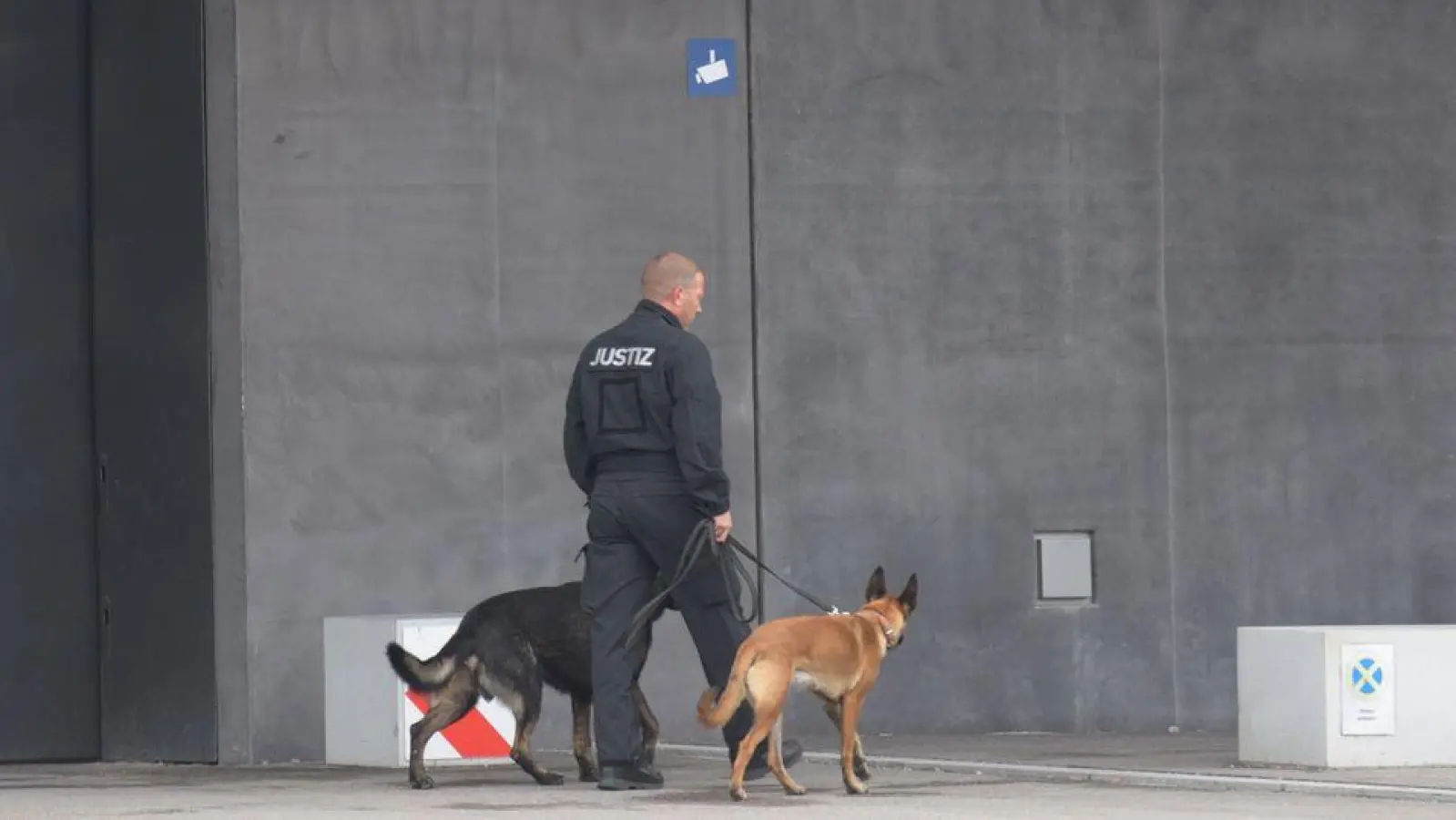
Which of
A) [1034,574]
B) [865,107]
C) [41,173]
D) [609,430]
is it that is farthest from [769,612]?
[41,173]

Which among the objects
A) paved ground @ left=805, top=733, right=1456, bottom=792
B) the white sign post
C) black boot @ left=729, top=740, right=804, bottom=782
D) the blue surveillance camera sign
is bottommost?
paved ground @ left=805, top=733, right=1456, bottom=792

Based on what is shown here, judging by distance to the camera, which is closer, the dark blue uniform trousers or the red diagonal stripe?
the dark blue uniform trousers

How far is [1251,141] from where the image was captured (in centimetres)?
1380

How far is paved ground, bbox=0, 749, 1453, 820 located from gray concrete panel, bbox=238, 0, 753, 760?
1.61 metres

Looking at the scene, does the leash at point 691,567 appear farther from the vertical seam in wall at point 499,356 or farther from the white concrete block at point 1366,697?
the vertical seam in wall at point 499,356

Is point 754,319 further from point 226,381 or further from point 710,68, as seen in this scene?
point 226,381

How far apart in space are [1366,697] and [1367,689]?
34mm

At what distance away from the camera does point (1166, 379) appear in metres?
13.7

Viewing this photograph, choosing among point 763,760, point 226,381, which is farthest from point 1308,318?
point 226,381

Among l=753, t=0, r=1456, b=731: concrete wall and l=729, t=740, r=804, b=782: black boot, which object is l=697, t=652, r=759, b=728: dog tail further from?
l=753, t=0, r=1456, b=731: concrete wall

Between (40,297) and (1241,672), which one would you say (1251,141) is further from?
(40,297)

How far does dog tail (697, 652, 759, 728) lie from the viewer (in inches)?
366

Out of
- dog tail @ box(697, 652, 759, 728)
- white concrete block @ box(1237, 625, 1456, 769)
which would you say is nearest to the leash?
dog tail @ box(697, 652, 759, 728)

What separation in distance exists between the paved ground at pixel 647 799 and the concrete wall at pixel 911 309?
1.77m
